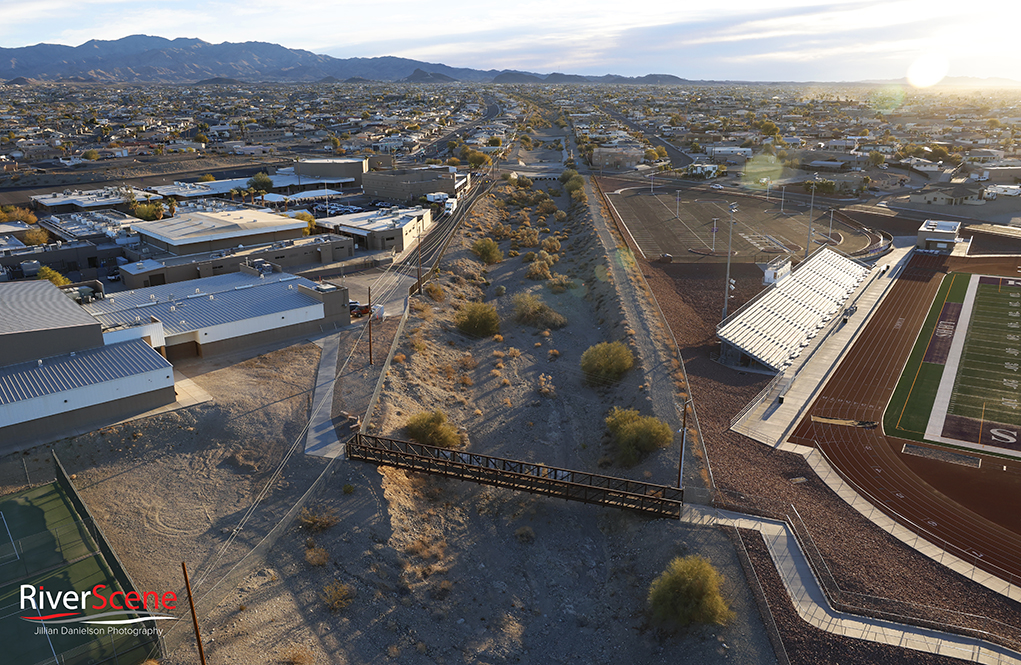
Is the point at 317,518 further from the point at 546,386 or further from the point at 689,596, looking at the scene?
the point at 546,386

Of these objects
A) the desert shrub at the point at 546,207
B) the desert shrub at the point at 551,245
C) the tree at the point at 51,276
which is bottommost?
the desert shrub at the point at 551,245

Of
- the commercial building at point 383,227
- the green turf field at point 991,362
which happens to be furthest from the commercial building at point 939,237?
the commercial building at point 383,227

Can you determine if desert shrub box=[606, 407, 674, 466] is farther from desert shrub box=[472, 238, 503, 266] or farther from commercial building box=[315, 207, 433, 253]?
commercial building box=[315, 207, 433, 253]

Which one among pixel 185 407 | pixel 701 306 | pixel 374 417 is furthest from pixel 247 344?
pixel 701 306

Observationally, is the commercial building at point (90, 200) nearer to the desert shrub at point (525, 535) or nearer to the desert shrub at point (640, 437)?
the desert shrub at point (640, 437)

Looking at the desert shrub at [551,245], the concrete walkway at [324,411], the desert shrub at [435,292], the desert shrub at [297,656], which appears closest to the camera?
the desert shrub at [297,656]

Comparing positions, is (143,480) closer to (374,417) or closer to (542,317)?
(374,417)
